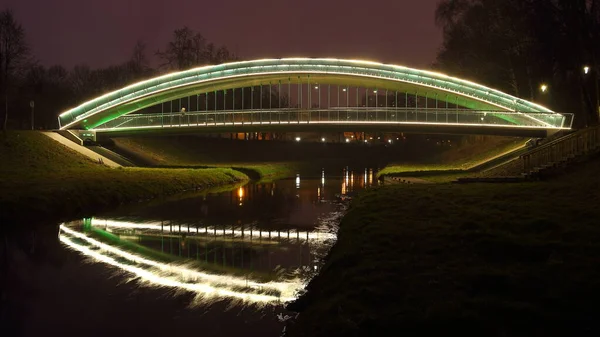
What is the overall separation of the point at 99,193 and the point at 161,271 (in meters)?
13.7

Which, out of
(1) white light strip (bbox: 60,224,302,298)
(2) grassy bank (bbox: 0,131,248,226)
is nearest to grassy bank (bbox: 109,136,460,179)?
(2) grassy bank (bbox: 0,131,248,226)

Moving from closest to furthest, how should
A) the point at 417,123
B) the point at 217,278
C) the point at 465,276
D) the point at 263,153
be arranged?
the point at 465,276, the point at 217,278, the point at 417,123, the point at 263,153

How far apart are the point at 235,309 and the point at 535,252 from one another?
5.78 meters

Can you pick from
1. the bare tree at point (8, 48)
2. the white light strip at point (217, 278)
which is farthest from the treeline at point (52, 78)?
the white light strip at point (217, 278)

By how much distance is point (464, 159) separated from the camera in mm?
48000

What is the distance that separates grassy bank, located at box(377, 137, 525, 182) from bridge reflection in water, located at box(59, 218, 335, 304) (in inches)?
727

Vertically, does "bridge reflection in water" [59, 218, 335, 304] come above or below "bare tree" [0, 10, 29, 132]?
below

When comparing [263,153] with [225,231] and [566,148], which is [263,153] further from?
[225,231]

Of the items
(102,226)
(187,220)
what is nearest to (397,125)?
(187,220)

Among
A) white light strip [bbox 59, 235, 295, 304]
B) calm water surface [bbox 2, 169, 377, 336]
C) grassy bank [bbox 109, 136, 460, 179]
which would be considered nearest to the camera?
calm water surface [bbox 2, 169, 377, 336]

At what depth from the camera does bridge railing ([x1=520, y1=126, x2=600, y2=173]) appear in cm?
2306

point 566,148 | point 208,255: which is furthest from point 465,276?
point 566,148

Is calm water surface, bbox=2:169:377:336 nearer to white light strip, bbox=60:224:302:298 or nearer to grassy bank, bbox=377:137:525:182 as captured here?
white light strip, bbox=60:224:302:298

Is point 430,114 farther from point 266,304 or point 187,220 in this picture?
point 266,304
